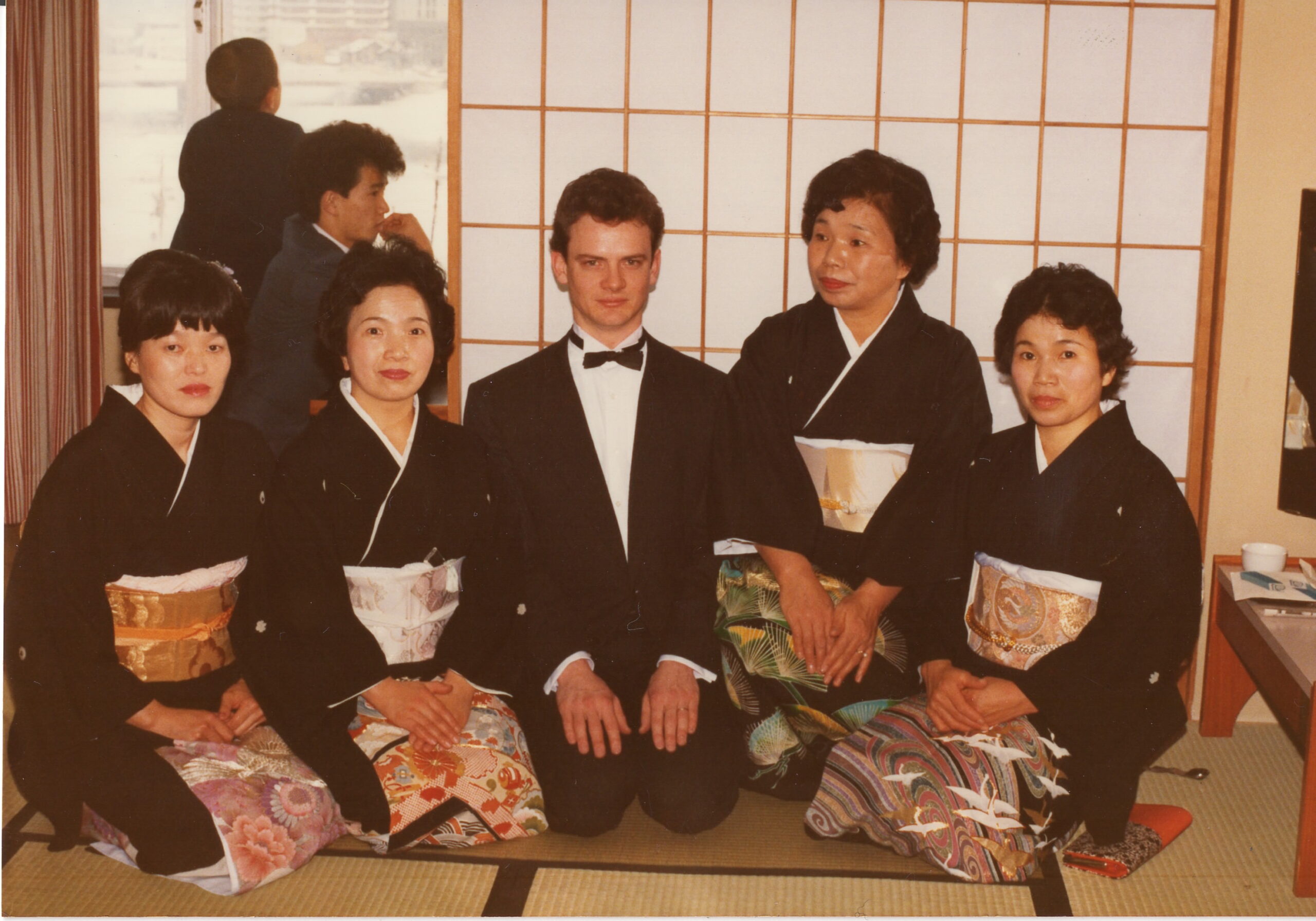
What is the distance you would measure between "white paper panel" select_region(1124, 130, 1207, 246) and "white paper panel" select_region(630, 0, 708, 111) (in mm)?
1377

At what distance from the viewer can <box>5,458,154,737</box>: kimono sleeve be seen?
8.36 ft

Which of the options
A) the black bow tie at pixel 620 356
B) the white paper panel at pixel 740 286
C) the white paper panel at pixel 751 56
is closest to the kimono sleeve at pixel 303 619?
the black bow tie at pixel 620 356

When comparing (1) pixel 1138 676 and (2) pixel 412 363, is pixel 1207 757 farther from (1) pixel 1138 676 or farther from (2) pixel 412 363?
(2) pixel 412 363

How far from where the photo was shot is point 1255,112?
328 cm

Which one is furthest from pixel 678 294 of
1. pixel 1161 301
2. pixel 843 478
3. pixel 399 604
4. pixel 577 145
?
pixel 1161 301

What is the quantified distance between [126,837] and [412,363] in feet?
4.30

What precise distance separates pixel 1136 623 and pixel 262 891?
7.09ft

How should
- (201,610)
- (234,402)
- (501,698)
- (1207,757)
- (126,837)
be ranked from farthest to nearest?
1. (234,402)
2. (1207,757)
3. (501,698)
4. (201,610)
5. (126,837)

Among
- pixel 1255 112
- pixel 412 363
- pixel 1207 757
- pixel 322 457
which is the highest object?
pixel 1255 112

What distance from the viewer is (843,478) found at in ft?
9.98

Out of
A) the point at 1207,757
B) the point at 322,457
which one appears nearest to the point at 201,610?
the point at 322,457

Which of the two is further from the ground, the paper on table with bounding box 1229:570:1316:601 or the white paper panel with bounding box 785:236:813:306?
the white paper panel with bounding box 785:236:813:306

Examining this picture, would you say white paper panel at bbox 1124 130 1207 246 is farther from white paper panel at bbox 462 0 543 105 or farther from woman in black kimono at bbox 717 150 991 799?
white paper panel at bbox 462 0 543 105

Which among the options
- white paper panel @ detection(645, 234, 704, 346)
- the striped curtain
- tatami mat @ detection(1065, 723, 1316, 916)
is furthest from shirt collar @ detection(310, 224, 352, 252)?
tatami mat @ detection(1065, 723, 1316, 916)
